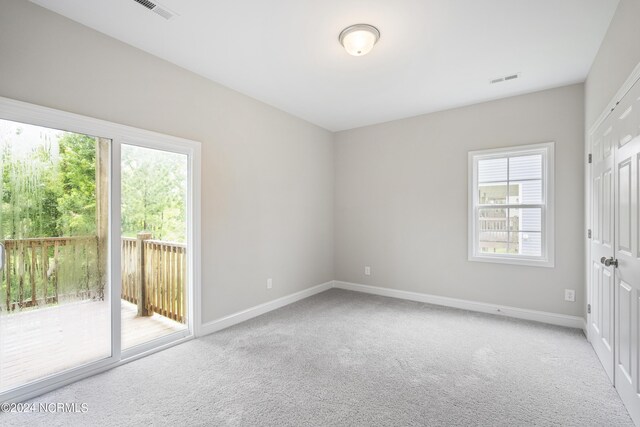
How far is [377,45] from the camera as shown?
2.62 meters

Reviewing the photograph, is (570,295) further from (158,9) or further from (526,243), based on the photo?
(158,9)

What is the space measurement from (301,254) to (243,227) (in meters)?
1.24

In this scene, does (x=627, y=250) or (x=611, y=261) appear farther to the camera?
(x=611, y=261)

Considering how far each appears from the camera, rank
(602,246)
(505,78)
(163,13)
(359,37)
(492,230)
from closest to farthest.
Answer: (163,13)
(359,37)
(602,246)
(505,78)
(492,230)

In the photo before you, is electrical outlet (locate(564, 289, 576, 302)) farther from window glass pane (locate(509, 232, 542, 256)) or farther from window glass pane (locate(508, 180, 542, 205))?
window glass pane (locate(508, 180, 542, 205))

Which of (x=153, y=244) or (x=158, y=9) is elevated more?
(x=158, y=9)

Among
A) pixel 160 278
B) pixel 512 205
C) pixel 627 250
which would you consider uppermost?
pixel 512 205

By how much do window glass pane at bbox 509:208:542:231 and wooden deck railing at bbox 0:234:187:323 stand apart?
3938 millimetres

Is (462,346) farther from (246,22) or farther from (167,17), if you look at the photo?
(167,17)

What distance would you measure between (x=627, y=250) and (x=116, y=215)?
381 cm

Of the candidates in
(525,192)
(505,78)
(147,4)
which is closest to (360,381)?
(525,192)

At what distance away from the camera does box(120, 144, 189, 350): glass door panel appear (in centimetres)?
277

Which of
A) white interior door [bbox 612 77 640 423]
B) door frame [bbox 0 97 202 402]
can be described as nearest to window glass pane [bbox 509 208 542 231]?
white interior door [bbox 612 77 640 423]

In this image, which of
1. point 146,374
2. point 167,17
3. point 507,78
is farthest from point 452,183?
point 146,374
